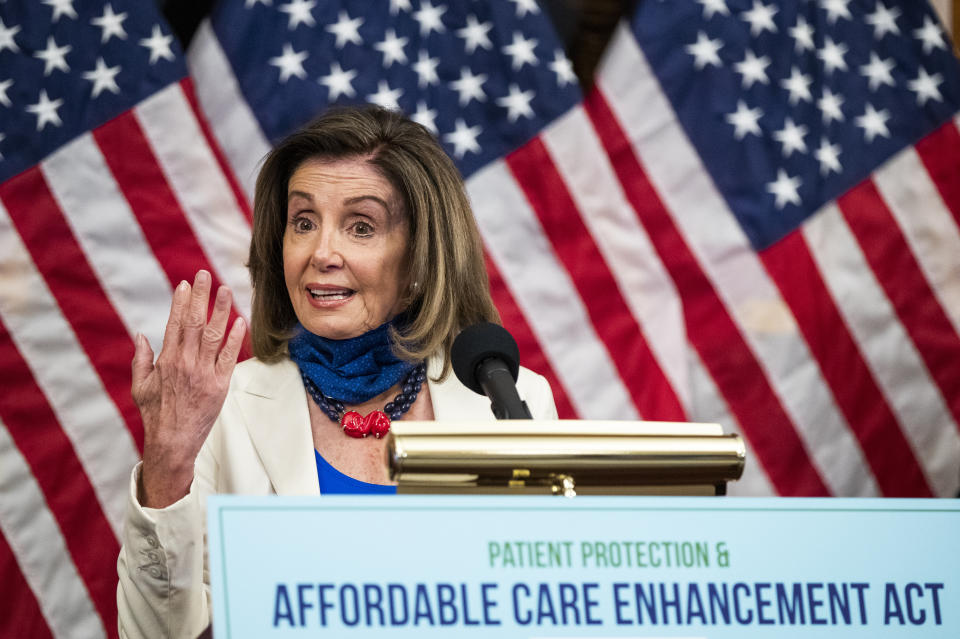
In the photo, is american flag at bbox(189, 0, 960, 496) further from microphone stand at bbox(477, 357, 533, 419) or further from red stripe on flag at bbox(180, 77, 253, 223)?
microphone stand at bbox(477, 357, 533, 419)

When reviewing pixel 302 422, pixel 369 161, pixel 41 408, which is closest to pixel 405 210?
pixel 369 161

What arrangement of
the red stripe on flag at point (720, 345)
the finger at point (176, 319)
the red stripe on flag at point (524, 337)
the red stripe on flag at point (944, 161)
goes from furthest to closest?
the red stripe on flag at point (944, 161) < the red stripe on flag at point (720, 345) < the red stripe on flag at point (524, 337) < the finger at point (176, 319)

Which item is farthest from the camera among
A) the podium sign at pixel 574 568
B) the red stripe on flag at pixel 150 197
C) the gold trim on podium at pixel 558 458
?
the red stripe on flag at pixel 150 197

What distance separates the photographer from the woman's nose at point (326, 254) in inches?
71.9

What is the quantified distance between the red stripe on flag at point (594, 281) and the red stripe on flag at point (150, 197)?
35.1 inches

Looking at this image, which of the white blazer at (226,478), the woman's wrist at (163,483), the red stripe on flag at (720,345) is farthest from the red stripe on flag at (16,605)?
the red stripe on flag at (720,345)

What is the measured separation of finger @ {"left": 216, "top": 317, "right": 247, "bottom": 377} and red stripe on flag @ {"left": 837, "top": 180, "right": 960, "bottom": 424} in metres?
2.19

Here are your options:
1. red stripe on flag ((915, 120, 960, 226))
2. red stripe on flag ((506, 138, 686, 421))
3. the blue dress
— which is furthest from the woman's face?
red stripe on flag ((915, 120, 960, 226))

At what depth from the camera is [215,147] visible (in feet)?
8.93

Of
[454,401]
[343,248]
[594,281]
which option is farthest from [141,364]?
[594,281]

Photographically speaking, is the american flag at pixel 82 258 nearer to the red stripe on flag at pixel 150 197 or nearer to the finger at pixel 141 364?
the red stripe on flag at pixel 150 197

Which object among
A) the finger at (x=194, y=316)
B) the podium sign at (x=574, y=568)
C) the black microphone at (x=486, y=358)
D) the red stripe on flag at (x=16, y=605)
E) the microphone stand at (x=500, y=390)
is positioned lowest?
the podium sign at (x=574, y=568)

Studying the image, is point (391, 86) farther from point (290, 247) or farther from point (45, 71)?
point (290, 247)

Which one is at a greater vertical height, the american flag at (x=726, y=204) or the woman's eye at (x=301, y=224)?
the american flag at (x=726, y=204)
